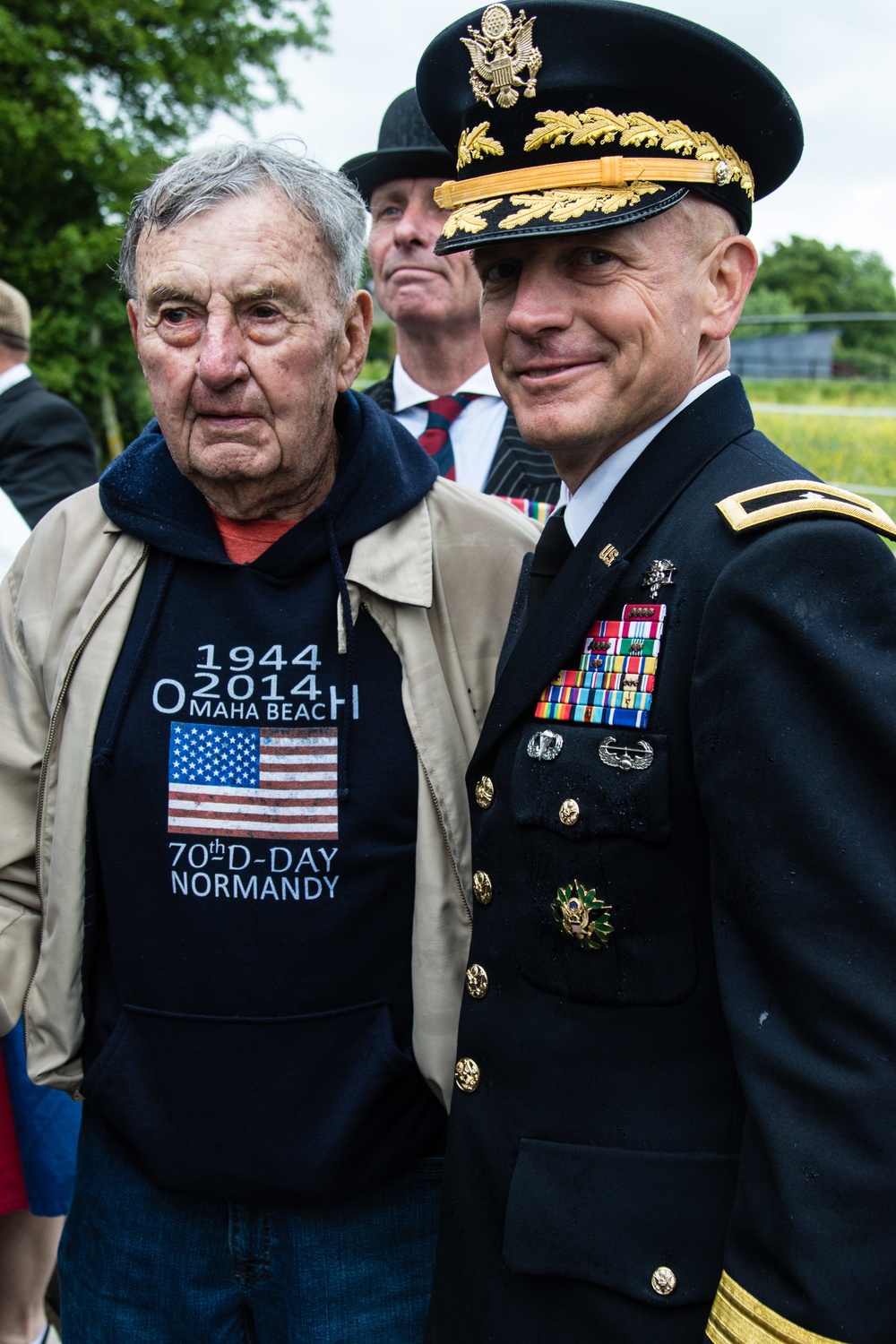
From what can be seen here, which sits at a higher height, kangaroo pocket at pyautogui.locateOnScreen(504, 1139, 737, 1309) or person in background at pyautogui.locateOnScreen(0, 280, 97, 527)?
person in background at pyautogui.locateOnScreen(0, 280, 97, 527)

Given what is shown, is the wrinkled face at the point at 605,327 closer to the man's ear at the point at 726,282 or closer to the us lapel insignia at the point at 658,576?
the man's ear at the point at 726,282

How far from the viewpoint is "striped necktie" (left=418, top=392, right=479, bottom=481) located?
3.13 m

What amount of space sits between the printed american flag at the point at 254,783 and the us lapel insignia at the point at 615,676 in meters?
0.46

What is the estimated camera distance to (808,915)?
109 centimetres

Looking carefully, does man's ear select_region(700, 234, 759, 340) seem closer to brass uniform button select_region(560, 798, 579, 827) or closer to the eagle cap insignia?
the eagle cap insignia

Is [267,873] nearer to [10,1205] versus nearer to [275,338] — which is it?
[275,338]

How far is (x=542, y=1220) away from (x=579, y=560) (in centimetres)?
77

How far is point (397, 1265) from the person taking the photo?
1841 millimetres

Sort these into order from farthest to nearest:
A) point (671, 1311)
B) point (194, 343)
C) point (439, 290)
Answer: point (439, 290)
point (194, 343)
point (671, 1311)

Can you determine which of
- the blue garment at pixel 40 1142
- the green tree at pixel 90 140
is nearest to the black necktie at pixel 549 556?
the blue garment at pixel 40 1142

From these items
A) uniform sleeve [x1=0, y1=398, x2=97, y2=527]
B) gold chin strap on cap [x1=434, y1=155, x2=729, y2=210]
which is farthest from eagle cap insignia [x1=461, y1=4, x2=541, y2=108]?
uniform sleeve [x1=0, y1=398, x2=97, y2=527]

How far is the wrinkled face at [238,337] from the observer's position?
170cm

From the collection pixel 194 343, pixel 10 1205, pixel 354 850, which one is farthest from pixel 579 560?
pixel 10 1205

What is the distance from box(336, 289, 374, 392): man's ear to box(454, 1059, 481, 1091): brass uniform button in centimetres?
107
